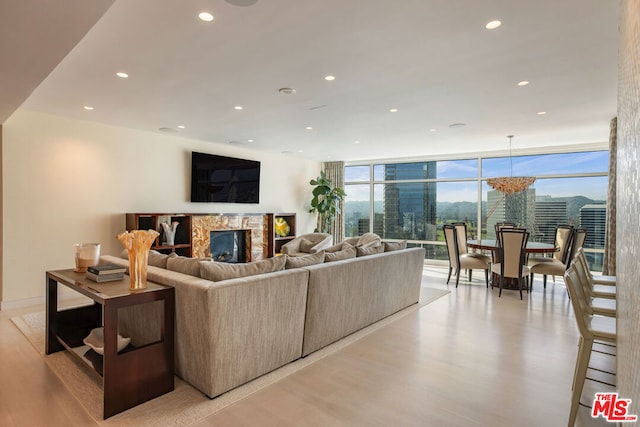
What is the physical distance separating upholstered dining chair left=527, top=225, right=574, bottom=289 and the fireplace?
5.37 m

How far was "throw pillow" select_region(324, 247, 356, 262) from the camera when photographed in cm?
349

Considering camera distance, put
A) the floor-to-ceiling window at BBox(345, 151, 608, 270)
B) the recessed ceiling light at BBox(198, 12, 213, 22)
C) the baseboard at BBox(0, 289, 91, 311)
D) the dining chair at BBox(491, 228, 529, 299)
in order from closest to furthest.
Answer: the recessed ceiling light at BBox(198, 12, 213, 22), the baseboard at BBox(0, 289, 91, 311), the dining chair at BBox(491, 228, 529, 299), the floor-to-ceiling window at BBox(345, 151, 608, 270)

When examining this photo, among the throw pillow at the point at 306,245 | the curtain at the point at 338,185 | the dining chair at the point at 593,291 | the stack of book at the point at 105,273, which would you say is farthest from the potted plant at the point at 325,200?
the stack of book at the point at 105,273

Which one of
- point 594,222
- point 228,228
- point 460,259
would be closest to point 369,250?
point 460,259

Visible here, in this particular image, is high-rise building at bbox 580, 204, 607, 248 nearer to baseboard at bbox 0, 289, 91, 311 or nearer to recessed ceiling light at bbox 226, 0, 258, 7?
recessed ceiling light at bbox 226, 0, 258, 7

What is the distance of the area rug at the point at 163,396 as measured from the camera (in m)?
2.15

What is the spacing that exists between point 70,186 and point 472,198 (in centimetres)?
788

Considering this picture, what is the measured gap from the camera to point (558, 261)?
5.62 m

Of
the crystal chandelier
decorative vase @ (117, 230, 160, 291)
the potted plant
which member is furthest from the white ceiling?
the potted plant

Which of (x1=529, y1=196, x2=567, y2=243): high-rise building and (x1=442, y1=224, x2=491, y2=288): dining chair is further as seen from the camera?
(x1=529, y1=196, x2=567, y2=243): high-rise building

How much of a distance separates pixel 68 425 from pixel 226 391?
940mm

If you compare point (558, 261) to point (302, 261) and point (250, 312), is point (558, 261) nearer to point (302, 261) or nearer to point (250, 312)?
point (302, 261)

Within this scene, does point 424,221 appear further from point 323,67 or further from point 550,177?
point 323,67

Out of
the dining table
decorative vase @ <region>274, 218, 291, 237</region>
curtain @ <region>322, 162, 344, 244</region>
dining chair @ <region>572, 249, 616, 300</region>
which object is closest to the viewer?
dining chair @ <region>572, 249, 616, 300</region>
